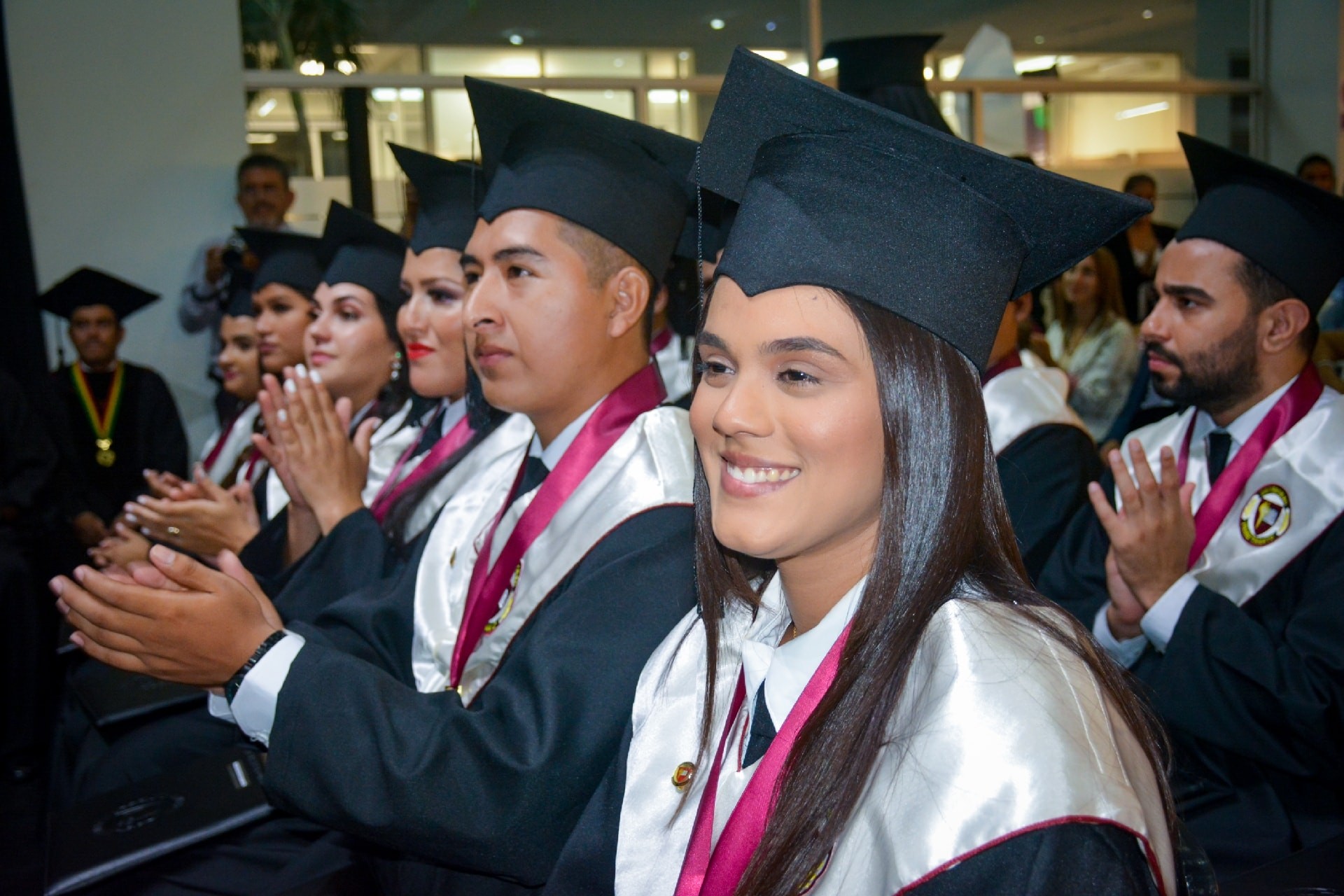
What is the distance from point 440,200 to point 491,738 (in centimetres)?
211

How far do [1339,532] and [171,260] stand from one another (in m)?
7.26

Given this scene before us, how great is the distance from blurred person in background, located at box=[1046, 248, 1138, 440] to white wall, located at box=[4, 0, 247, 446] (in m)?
5.55

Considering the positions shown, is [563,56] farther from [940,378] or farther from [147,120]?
[940,378]

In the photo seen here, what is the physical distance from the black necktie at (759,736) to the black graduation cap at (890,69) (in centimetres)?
296

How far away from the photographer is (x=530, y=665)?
5.82 ft

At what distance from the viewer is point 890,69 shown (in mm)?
4004

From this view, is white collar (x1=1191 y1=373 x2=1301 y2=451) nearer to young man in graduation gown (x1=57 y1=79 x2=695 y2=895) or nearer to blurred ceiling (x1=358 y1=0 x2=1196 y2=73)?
young man in graduation gown (x1=57 y1=79 x2=695 y2=895)

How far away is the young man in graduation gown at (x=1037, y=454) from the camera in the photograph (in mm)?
3012

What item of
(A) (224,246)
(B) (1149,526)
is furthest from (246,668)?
(A) (224,246)

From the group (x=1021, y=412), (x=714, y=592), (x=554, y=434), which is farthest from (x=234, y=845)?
(x=1021, y=412)

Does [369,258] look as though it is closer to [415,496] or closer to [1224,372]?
[415,496]

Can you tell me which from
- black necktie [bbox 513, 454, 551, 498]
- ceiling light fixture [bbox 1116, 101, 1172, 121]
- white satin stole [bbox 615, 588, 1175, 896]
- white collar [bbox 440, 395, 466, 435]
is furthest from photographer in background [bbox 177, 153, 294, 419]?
ceiling light fixture [bbox 1116, 101, 1172, 121]

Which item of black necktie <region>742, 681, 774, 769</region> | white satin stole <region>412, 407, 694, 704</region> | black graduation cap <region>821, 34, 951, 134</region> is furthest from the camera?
black graduation cap <region>821, 34, 951, 134</region>

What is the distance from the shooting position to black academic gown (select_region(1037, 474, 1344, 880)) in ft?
7.04
